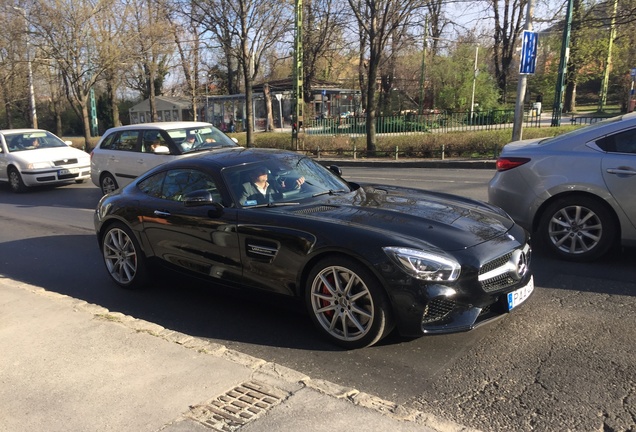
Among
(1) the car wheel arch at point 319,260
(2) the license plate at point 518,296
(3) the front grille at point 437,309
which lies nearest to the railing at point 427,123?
(2) the license plate at point 518,296

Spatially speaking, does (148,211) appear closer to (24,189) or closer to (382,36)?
(24,189)

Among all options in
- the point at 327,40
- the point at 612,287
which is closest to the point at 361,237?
the point at 612,287

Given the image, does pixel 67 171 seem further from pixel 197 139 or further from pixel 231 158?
pixel 231 158

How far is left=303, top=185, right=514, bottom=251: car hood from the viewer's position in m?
3.72

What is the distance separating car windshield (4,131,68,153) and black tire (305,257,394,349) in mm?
13108

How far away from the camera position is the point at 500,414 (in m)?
2.94

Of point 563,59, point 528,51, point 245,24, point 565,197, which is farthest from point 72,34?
point 565,197

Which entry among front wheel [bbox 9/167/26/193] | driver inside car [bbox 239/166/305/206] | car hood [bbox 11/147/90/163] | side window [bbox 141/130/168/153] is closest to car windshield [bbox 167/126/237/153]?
side window [bbox 141/130/168/153]

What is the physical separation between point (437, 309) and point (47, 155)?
13.2 meters

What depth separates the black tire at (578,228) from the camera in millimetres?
5500

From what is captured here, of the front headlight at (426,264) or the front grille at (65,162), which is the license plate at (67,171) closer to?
the front grille at (65,162)

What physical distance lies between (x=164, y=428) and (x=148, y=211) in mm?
2800

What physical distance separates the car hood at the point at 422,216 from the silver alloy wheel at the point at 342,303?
0.41 metres

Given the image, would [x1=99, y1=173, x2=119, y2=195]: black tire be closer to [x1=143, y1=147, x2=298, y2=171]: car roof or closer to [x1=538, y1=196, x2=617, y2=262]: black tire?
[x1=143, y1=147, x2=298, y2=171]: car roof
